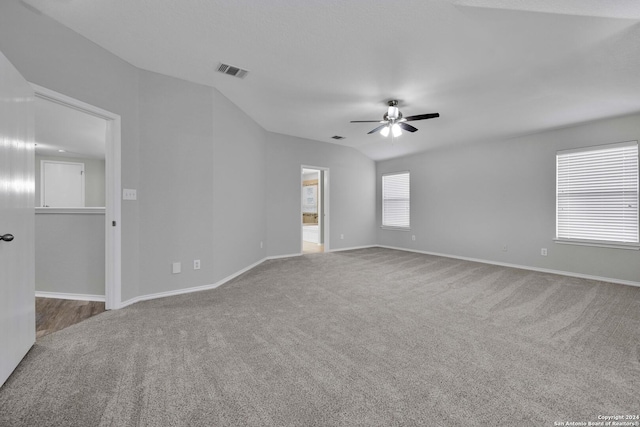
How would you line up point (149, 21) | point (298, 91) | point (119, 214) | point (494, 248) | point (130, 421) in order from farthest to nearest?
point (494, 248) → point (298, 91) → point (119, 214) → point (149, 21) → point (130, 421)

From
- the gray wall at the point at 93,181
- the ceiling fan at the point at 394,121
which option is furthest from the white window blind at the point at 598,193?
the gray wall at the point at 93,181

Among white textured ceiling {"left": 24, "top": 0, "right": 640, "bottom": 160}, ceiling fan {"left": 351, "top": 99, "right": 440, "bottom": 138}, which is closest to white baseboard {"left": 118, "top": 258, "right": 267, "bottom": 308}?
white textured ceiling {"left": 24, "top": 0, "right": 640, "bottom": 160}

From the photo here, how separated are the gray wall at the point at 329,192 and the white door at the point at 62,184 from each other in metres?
5.07

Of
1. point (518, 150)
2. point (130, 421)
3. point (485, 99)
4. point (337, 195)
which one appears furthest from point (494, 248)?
point (130, 421)

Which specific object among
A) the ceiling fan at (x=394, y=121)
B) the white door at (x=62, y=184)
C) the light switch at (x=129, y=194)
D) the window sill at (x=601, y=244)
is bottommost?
the window sill at (x=601, y=244)

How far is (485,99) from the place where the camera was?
12.1 feet

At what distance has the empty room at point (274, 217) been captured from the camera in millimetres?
1635

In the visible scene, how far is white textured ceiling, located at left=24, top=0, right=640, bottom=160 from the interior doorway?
9.18 ft

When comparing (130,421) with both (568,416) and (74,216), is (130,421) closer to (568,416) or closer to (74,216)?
(568,416)

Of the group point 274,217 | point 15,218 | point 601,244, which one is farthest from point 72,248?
point 601,244

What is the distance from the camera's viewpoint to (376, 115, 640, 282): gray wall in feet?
13.6

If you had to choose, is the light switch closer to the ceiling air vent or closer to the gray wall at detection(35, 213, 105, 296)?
the gray wall at detection(35, 213, 105, 296)

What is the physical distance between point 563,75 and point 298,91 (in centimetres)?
302

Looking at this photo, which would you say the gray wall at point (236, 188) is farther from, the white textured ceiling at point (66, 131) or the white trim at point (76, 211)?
the white textured ceiling at point (66, 131)
